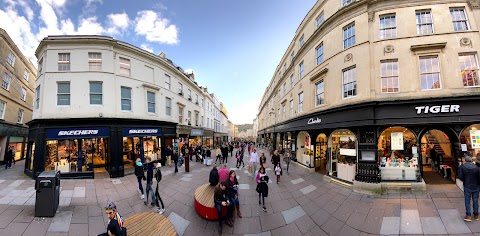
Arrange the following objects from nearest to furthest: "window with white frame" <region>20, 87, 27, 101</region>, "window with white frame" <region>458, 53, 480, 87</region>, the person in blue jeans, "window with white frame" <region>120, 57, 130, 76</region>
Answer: the person in blue jeans, "window with white frame" <region>458, 53, 480, 87</region>, "window with white frame" <region>120, 57, 130, 76</region>, "window with white frame" <region>20, 87, 27, 101</region>

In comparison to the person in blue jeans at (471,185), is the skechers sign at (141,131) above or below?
above

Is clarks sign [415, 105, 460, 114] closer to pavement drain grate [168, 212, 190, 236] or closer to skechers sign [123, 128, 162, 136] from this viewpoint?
pavement drain grate [168, 212, 190, 236]

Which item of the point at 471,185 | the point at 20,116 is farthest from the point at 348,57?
the point at 20,116

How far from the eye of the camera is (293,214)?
6.90m

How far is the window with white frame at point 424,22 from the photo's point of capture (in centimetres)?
905

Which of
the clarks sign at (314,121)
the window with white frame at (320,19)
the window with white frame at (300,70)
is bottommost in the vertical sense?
the clarks sign at (314,121)

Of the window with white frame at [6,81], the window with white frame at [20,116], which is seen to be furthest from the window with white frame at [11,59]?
the window with white frame at [20,116]

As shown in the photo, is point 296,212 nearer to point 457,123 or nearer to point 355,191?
point 355,191

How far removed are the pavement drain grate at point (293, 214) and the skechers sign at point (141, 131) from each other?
473 inches

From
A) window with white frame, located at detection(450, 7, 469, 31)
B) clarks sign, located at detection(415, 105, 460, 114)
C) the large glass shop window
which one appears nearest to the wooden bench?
the large glass shop window

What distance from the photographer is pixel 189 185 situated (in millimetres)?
10047

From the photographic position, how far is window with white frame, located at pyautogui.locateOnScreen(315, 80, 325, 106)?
1232 cm

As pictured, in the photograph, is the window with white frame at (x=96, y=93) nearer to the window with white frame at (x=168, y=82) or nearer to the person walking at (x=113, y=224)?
the window with white frame at (x=168, y=82)

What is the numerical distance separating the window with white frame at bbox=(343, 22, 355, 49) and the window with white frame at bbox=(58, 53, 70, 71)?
59.6 feet
